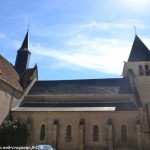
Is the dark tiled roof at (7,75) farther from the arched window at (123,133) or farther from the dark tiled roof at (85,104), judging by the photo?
the arched window at (123,133)

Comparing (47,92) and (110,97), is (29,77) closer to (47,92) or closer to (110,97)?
(47,92)

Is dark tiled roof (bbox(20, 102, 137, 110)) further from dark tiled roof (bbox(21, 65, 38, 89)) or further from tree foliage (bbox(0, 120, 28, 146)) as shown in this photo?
tree foliage (bbox(0, 120, 28, 146))

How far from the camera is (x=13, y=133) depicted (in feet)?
86.6

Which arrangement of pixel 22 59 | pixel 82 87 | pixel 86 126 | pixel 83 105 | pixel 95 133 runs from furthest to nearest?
pixel 22 59
pixel 82 87
pixel 83 105
pixel 86 126
pixel 95 133

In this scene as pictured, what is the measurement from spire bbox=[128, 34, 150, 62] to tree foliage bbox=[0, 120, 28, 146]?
66.3ft

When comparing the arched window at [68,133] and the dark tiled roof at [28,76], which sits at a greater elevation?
the dark tiled roof at [28,76]

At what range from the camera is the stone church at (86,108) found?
26.9 metres

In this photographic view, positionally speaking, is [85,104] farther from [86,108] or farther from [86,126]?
[86,126]

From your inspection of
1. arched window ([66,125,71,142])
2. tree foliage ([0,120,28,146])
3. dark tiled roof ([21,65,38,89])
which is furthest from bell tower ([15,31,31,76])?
arched window ([66,125,71,142])

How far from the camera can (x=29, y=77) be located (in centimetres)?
3631

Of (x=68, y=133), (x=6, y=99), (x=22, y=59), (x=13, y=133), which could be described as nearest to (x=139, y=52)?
(x=68, y=133)

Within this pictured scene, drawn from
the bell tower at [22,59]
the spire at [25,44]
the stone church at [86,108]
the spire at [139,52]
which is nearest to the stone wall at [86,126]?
the stone church at [86,108]

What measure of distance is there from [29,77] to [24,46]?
8369 mm

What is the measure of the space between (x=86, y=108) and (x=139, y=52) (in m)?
14.5
